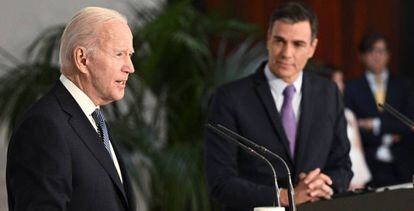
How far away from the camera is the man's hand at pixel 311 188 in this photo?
355 centimetres

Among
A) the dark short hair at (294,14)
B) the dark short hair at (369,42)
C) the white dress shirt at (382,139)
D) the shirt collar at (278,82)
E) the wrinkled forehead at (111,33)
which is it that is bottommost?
the white dress shirt at (382,139)

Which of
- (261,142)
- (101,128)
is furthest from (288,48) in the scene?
(101,128)

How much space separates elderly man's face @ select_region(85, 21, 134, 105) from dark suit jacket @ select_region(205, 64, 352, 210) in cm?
83

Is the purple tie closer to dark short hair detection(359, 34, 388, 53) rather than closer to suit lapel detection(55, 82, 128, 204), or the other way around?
suit lapel detection(55, 82, 128, 204)

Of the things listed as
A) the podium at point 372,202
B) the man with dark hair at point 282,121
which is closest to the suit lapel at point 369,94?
the man with dark hair at point 282,121

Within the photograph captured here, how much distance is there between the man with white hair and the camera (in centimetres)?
279

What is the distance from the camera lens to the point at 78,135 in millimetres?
2939

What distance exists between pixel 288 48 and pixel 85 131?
3.72 feet

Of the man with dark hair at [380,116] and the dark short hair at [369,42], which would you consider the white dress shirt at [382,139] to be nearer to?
the man with dark hair at [380,116]

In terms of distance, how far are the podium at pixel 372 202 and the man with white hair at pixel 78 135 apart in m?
0.55

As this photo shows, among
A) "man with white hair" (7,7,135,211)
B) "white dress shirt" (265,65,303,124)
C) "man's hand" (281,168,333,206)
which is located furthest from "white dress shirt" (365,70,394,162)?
"man with white hair" (7,7,135,211)

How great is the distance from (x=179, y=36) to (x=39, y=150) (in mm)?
3188

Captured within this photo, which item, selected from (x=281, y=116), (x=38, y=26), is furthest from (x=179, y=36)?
(x=281, y=116)

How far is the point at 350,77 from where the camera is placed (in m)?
7.89
